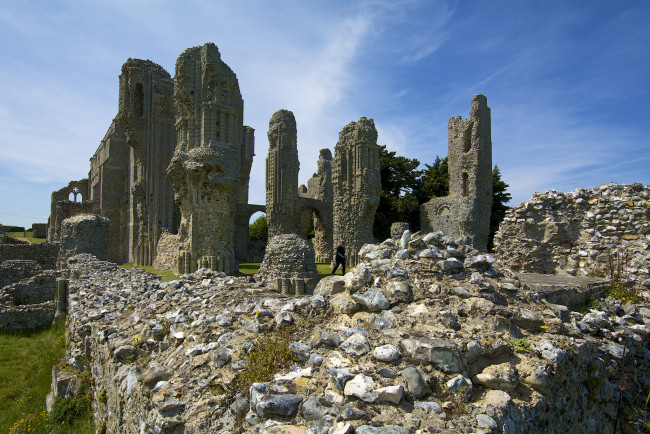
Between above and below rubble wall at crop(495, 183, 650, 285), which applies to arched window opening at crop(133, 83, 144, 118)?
above

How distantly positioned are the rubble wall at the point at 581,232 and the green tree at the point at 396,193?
62.5 feet

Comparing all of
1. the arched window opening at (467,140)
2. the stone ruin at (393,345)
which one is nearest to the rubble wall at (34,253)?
the stone ruin at (393,345)

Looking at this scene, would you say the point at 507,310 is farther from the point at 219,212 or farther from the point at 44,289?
the point at 44,289

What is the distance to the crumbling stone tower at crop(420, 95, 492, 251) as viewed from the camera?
74.6ft

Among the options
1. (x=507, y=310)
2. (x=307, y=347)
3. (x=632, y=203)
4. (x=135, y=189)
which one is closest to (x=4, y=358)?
(x=307, y=347)

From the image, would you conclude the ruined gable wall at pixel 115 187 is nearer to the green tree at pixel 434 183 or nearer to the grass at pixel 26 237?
the grass at pixel 26 237

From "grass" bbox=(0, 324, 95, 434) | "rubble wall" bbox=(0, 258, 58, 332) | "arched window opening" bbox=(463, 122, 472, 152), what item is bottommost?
"grass" bbox=(0, 324, 95, 434)

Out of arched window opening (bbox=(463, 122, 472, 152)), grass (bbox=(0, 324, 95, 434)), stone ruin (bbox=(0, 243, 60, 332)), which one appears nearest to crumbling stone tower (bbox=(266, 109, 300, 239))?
arched window opening (bbox=(463, 122, 472, 152))

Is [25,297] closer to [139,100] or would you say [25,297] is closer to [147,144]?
[147,144]

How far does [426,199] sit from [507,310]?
94.7 ft

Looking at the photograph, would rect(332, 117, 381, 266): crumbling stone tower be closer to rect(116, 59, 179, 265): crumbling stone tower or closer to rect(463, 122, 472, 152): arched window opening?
rect(463, 122, 472, 152): arched window opening

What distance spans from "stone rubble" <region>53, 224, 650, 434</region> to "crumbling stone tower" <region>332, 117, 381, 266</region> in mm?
15343

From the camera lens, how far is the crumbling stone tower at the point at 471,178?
74.6 ft

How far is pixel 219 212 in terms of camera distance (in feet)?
47.7
